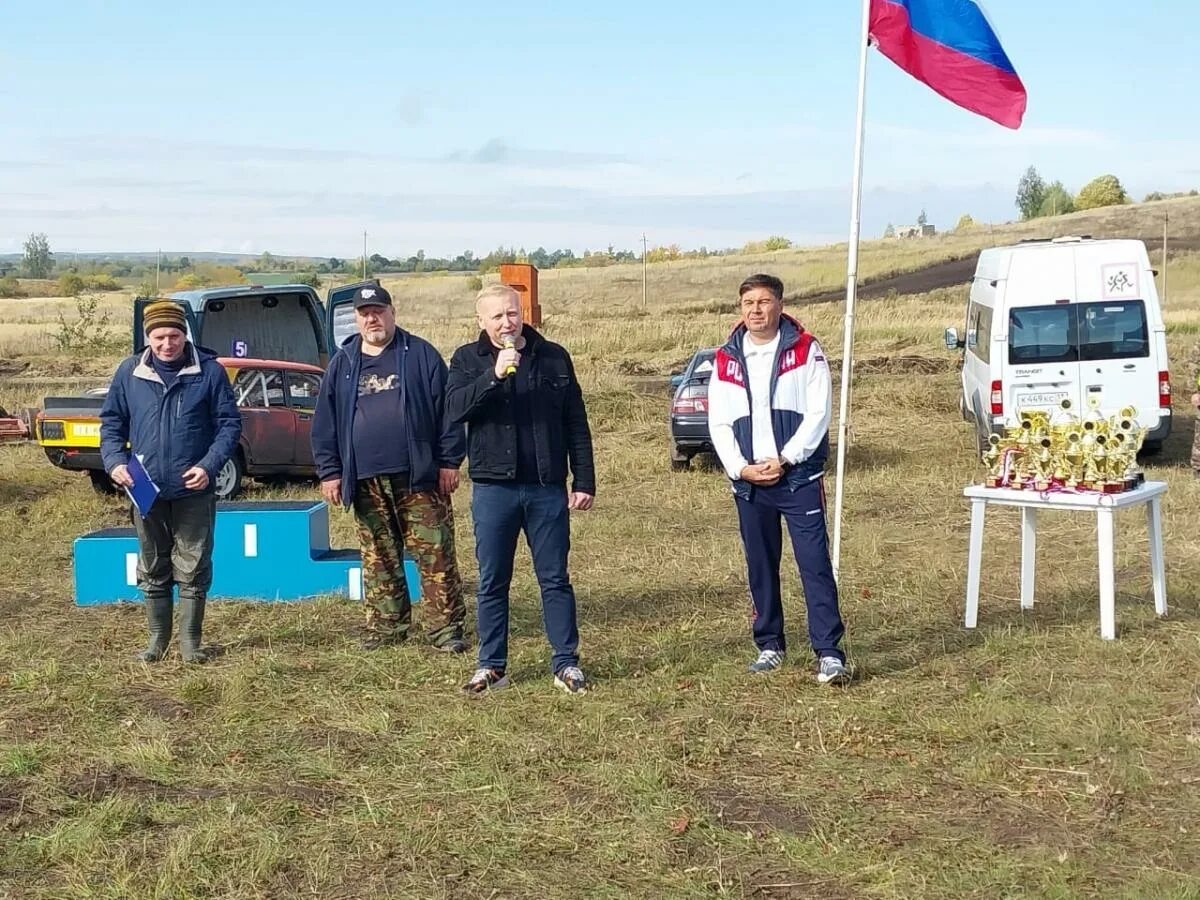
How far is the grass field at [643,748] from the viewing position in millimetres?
4336

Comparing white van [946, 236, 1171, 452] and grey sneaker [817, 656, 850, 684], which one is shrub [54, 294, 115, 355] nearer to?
white van [946, 236, 1171, 452]

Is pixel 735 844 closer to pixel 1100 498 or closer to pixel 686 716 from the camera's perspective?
pixel 686 716

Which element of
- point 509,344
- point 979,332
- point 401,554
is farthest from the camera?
point 979,332

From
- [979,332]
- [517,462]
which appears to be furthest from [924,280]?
[517,462]

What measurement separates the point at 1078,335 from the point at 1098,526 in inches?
293

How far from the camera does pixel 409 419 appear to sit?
270 inches

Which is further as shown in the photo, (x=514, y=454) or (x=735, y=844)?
(x=514, y=454)

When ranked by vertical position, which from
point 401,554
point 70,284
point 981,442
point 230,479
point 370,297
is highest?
point 70,284

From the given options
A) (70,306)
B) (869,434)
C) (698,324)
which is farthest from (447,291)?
(869,434)

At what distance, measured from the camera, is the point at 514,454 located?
240 inches

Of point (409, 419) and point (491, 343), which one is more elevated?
point (491, 343)

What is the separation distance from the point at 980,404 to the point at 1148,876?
11042 mm

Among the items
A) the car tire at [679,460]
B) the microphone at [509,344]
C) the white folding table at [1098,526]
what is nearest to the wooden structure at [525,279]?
the car tire at [679,460]

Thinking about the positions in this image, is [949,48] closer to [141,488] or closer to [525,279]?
[141,488]
